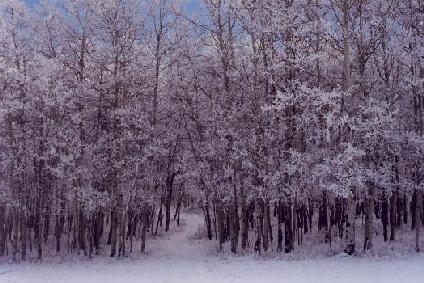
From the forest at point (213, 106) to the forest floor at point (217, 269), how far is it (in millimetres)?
1869

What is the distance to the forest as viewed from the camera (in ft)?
62.5

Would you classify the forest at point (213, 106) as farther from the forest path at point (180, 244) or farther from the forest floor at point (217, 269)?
the forest floor at point (217, 269)

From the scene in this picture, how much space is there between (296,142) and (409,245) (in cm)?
679

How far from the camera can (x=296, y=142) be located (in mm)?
22328

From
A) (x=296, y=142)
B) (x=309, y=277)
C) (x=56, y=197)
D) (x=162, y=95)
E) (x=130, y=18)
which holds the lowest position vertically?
(x=309, y=277)

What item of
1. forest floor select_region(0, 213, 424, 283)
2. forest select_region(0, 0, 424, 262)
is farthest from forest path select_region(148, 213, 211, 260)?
forest select_region(0, 0, 424, 262)

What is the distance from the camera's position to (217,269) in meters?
17.3

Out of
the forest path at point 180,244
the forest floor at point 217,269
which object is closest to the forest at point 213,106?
the forest path at point 180,244

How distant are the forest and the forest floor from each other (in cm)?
187

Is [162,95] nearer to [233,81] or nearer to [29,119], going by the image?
[233,81]

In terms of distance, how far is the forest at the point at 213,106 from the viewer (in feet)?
→ 62.5

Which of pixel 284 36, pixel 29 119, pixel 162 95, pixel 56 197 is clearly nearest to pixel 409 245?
pixel 284 36

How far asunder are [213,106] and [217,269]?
26.5 feet

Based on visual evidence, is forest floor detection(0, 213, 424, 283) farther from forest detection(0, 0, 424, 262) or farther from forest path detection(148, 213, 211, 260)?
forest detection(0, 0, 424, 262)
